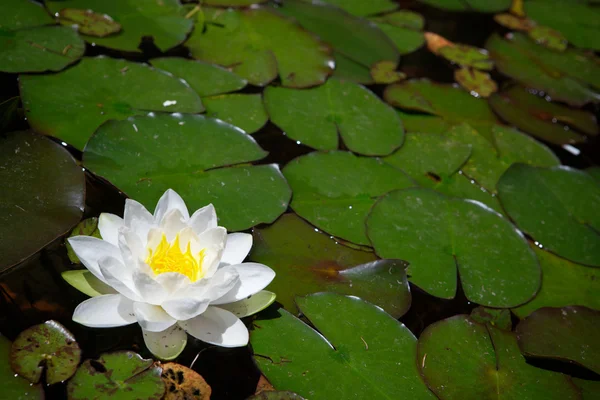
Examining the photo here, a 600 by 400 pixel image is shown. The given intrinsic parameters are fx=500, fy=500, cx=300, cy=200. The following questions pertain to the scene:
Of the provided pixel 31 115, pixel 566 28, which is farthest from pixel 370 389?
pixel 566 28

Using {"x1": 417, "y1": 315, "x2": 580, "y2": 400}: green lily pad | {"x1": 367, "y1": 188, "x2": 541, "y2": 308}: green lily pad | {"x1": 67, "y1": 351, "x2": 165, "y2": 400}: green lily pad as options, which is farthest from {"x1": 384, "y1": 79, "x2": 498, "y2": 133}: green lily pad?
{"x1": 67, "y1": 351, "x2": 165, "y2": 400}: green lily pad

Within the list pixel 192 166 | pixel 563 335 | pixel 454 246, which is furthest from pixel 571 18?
pixel 192 166

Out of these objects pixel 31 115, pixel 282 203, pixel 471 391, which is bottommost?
pixel 471 391

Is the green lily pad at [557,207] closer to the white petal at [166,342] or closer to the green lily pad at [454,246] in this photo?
the green lily pad at [454,246]

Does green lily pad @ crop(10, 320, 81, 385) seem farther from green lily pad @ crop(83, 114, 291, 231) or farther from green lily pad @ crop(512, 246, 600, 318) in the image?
green lily pad @ crop(512, 246, 600, 318)

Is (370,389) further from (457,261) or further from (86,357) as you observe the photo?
(86,357)

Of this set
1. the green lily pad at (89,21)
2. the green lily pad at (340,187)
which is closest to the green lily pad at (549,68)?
the green lily pad at (340,187)

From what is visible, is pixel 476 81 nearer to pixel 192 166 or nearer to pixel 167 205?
pixel 192 166
